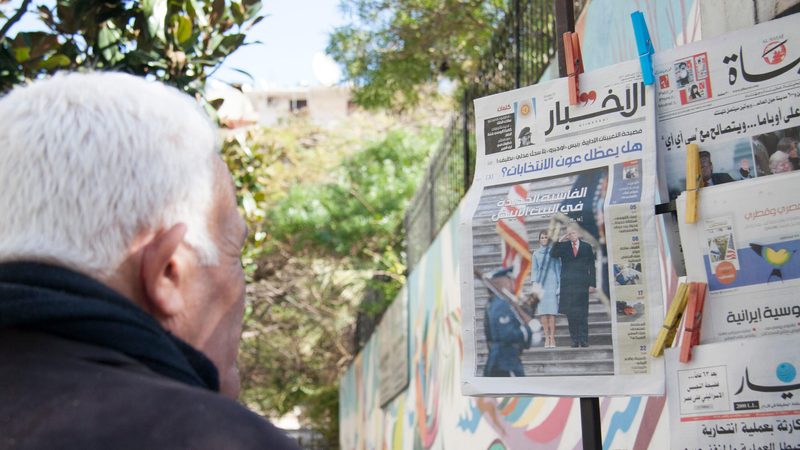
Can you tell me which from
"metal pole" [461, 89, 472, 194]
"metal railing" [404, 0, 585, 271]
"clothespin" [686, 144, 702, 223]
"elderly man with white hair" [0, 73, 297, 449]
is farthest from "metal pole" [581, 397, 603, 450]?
"metal pole" [461, 89, 472, 194]

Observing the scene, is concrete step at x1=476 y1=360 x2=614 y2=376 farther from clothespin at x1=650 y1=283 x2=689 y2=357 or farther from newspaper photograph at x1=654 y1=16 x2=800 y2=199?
newspaper photograph at x1=654 y1=16 x2=800 y2=199

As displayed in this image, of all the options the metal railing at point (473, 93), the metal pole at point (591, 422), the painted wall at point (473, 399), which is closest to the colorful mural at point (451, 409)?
the painted wall at point (473, 399)

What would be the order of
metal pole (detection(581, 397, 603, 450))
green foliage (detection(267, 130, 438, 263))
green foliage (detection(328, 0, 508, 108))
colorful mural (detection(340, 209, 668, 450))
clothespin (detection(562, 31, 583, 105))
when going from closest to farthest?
metal pole (detection(581, 397, 603, 450)) → clothespin (detection(562, 31, 583, 105)) → colorful mural (detection(340, 209, 668, 450)) → green foliage (detection(328, 0, 508, 108)) → green foliage (detection(267, 130, 438, 263))

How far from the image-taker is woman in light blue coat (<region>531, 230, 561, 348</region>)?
2676 millimetres

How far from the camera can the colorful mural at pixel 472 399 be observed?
4336 mm

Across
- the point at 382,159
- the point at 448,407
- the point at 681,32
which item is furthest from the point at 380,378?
the point at 681,32

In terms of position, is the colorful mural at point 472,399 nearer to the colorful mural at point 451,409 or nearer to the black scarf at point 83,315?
the colorful mural at point 451,409

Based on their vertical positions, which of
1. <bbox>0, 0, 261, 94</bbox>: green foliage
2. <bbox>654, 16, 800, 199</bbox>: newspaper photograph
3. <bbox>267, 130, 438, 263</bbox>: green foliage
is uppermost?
<bbox>267, 130, 438, 263</bbox>: green foliage

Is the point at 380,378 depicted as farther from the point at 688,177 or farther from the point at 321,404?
the point at 688,177

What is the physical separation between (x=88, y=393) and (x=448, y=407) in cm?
724

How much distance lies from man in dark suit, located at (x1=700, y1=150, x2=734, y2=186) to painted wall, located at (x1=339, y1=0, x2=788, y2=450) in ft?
5.19

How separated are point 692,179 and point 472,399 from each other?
4975 millimetres

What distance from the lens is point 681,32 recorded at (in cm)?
410

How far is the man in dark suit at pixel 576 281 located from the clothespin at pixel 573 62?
38cm
